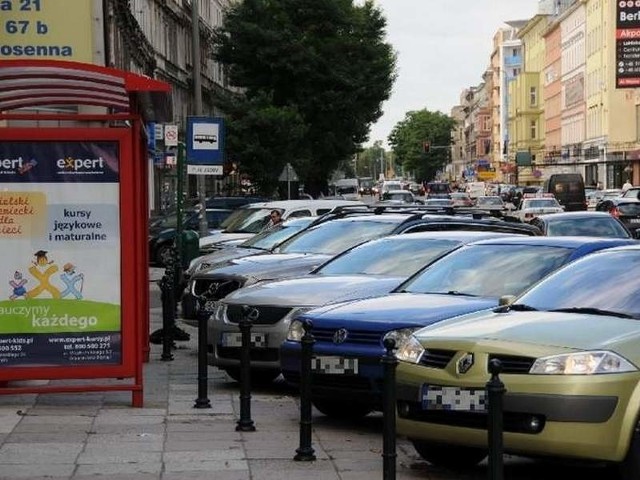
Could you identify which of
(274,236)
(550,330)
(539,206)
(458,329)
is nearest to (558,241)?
(458,329)

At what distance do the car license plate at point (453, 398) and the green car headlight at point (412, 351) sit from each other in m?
0.28

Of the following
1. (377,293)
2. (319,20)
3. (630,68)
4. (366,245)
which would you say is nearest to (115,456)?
(377,293)

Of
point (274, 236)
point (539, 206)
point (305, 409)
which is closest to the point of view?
point (305, 409)

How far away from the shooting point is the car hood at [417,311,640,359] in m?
8.12

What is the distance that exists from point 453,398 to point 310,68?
48.2 meters

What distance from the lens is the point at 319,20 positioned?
189ft

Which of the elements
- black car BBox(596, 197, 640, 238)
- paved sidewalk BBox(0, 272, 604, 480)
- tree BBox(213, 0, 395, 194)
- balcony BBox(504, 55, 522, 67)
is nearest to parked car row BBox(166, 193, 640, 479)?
paved sidewalk BBox(0, 272, 604, 480)

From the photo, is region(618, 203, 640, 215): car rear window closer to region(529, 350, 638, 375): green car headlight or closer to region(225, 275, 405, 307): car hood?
region(225, 275, 405, 307): car hood

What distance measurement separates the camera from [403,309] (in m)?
10.5

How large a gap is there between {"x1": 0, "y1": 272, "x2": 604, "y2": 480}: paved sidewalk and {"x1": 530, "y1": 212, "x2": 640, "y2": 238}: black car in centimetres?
1321

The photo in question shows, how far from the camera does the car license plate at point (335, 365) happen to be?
33.6 ft

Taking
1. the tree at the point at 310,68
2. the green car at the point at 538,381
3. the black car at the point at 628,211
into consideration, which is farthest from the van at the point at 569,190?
the green car at the point at 538,381

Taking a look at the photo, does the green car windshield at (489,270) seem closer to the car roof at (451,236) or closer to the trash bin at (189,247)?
the car roof at (451,236)

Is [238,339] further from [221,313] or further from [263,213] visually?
[263,213]
